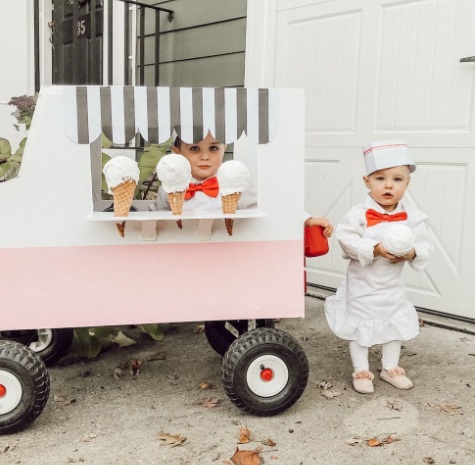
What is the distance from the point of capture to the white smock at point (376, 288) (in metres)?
2.62

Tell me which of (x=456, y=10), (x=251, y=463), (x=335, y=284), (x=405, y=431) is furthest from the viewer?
(x=335, y=284)

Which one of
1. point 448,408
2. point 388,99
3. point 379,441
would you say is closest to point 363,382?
point 448,408

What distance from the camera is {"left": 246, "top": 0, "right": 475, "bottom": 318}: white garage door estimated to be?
341 centimetres

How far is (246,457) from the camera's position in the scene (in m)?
2.03

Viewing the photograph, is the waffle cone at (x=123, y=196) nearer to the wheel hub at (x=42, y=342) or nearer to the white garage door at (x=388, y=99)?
the wheel hub at (x=42, y=342)

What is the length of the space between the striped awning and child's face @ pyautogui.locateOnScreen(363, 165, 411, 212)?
62cm

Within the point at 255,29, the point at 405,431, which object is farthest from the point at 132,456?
the point at 255,29

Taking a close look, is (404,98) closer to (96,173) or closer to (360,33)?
(360,33)

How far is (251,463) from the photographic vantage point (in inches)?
78.4

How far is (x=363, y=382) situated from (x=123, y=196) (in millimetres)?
1307

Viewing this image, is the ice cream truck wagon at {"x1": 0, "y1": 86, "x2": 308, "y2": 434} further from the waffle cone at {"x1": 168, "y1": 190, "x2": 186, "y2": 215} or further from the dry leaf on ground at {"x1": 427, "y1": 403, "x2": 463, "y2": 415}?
the dry leaf on ground at {"x1": 427, "y1": 403, "x2": 463, "y2": 415}

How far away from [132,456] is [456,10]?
2.82 metres

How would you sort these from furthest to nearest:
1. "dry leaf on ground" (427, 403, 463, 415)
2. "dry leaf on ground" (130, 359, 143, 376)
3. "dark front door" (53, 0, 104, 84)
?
"dark front door" (53, 0, 104, 84) < "dry leaf on ground" (130, 359, 143, 376) < "dry leaf on ground" (427, 403, 463, 415)

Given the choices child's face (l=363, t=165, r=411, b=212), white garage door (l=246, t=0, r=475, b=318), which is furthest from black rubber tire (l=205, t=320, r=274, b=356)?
white garage door (l=246, t=0, r=475, b=318)
